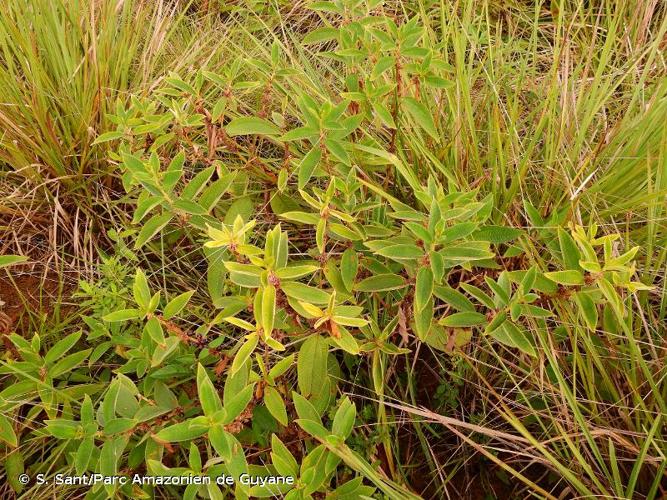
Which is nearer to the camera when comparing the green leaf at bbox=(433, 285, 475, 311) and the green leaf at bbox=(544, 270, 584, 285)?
the green leaf at bbox=(544, 270, 584, 285)

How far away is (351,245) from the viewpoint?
4.17ft

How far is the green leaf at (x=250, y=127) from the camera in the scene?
4.42ft

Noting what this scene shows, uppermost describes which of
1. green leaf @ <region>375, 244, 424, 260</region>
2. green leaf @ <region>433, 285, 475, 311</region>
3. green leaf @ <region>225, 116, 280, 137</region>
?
green leaf @ <region>225, 116, 280, 137</region>

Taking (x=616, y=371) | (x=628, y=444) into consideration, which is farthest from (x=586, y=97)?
(x=628, y=444)

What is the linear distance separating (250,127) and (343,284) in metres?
0.44

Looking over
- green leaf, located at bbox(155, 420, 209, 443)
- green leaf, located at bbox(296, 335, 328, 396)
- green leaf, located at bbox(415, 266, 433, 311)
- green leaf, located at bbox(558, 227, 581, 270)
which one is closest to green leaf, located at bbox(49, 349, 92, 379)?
green leaf, located at bbox(155, 420, 209, 443)

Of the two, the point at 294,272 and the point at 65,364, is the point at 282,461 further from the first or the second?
the point at 65,364

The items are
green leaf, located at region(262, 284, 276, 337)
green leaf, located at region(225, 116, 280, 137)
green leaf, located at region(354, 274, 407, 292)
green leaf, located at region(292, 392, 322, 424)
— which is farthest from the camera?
green leaf, located at region(225, 116, 280, 137)

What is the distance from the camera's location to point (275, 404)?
107cm

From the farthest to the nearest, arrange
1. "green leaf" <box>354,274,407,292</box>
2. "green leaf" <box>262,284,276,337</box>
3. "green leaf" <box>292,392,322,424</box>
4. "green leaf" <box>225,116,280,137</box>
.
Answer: "green leaf" <box>225,116,280,137</box> < "green leaf" <box>354,274,407,292</box> < "green leaf" <box>292,392,322,424</box> < "green leaf" <box>262,284,276,337</box>

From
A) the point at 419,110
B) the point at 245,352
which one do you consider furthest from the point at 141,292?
the point at 419,110

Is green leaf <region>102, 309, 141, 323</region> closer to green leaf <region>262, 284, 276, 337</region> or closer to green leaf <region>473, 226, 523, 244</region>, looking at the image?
green leaf <region>262, 284, 276, 337</region>

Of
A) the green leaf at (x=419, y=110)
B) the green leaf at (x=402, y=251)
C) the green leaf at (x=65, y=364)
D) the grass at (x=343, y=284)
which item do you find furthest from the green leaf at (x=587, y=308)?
the green leaf at (x=65, y=364)

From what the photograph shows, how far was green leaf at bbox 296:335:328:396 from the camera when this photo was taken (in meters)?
1.12
